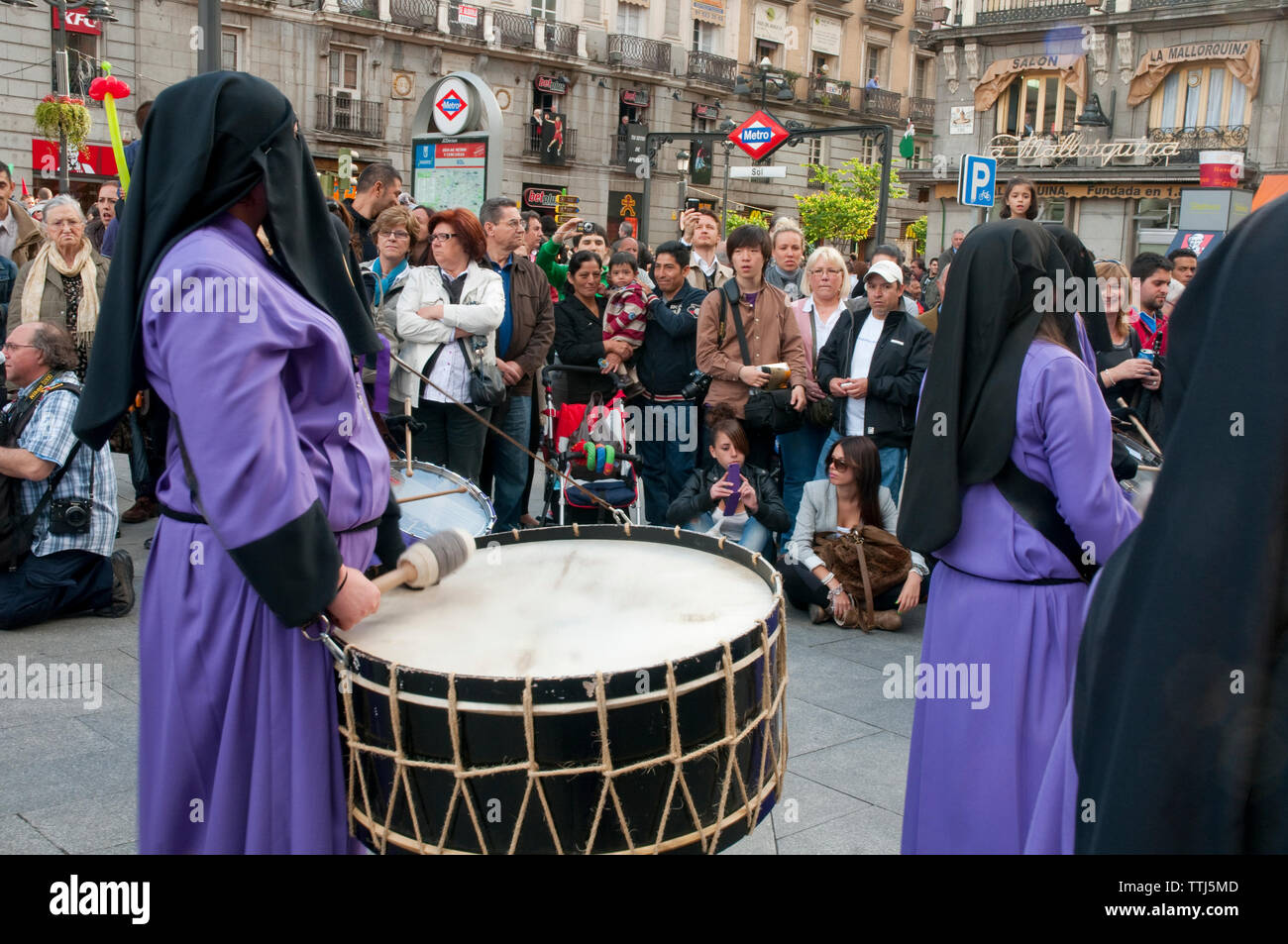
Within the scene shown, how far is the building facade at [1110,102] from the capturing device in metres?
34.6

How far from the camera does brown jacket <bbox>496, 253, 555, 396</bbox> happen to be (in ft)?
25.7

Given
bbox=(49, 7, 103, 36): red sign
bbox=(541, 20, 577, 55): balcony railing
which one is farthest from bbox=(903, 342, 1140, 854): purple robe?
bbox=(541, 20, 577, 55): balcony railing

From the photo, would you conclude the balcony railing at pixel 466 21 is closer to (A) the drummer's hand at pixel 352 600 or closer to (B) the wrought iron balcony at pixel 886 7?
(B) the wrought iron balcony at pixel 886 7

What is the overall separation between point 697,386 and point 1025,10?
36.7 metres

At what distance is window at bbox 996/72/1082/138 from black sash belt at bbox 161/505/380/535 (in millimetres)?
40495

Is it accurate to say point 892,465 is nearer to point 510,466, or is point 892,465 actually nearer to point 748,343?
point 748,343

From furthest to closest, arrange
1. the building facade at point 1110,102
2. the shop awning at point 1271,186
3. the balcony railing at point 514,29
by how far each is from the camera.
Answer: the balcony railing at point 514,29 → the building facade at point 1110,102 → the shop awning at point 1271,186

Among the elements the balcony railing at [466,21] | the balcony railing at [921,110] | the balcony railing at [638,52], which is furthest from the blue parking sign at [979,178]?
the balcony railing at [921,110]

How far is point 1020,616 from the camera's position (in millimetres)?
3143

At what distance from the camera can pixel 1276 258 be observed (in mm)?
1192

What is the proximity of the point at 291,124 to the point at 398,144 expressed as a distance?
3478cm

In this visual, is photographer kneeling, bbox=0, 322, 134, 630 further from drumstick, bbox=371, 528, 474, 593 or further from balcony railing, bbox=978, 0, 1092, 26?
balcony railing, bbox=978, 0, 1092, 26

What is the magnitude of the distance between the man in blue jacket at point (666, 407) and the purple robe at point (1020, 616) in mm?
4785

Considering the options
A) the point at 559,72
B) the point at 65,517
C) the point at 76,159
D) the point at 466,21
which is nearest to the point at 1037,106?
the point at 559,72
